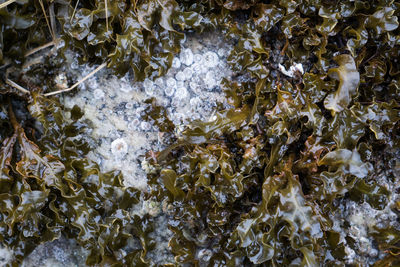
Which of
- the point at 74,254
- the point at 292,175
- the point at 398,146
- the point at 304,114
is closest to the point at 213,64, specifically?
the point at 304,114

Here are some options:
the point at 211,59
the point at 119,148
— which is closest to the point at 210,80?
the point at 211,59

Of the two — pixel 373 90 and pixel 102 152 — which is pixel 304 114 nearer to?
pixel 373 90

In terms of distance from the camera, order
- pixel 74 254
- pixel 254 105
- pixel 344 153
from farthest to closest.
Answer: pixel 74 254 → pixel 254 105 → pixel 344 153

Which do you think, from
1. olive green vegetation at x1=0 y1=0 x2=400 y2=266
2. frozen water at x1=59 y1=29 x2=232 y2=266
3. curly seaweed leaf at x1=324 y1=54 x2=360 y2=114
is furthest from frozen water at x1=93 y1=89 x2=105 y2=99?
curly seaweed leaf at x1=324 y1=54 x2=360 y2=114

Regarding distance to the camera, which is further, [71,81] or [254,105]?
[71,81]

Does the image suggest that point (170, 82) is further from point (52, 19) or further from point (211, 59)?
point (52, 19)

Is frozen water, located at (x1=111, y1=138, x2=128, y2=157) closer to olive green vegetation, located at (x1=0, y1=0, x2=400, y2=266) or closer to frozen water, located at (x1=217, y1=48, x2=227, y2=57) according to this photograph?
olive green vegetation, located at (x1=0, y1=0, x2=400, y2=266)

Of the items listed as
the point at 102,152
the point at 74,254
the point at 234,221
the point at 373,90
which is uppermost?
the point at 373,90

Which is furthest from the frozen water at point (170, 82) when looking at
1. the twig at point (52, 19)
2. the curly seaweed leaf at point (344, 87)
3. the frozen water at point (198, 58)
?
the curly seaweed leaf at point (344, 87)

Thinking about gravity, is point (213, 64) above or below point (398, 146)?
above
